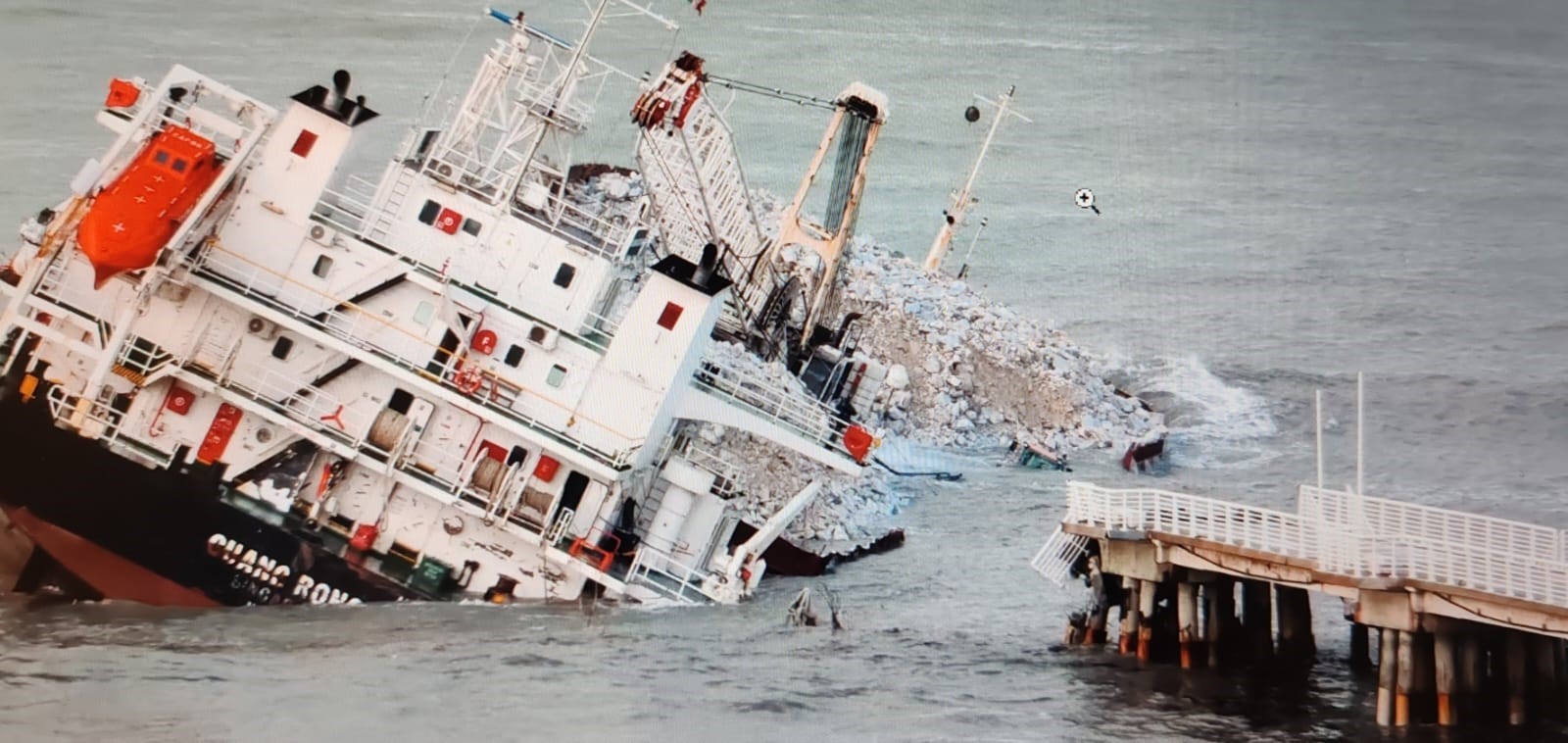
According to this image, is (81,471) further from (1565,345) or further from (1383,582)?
(1565,345)

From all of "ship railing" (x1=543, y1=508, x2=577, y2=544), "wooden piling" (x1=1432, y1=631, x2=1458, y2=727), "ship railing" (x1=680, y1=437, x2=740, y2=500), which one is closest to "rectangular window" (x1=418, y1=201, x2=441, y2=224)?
"ship railing" (x1=543, y1=508, x2=577, y2=544)

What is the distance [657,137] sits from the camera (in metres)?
25.6

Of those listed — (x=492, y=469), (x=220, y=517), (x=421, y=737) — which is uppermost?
(x=492, y=469)

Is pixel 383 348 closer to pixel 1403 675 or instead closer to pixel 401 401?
pixel 401 401

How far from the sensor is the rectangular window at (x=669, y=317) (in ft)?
71.8

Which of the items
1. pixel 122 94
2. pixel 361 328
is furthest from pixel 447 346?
pixel 122 94

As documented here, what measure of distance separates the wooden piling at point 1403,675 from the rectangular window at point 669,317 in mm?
8694

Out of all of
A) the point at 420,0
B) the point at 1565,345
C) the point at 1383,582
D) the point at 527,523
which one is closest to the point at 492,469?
the point at 527,523

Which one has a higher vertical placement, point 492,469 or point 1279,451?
point 1279,451

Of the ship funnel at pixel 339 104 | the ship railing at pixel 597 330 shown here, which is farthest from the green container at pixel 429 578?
the ship funnel at pixel 339 104

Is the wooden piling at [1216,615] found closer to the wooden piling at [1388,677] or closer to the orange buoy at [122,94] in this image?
the wooden piling at [1388,677]

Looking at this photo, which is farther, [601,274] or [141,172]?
[601,274]

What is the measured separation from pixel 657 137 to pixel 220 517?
812cm

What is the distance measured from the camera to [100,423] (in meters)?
20.8
